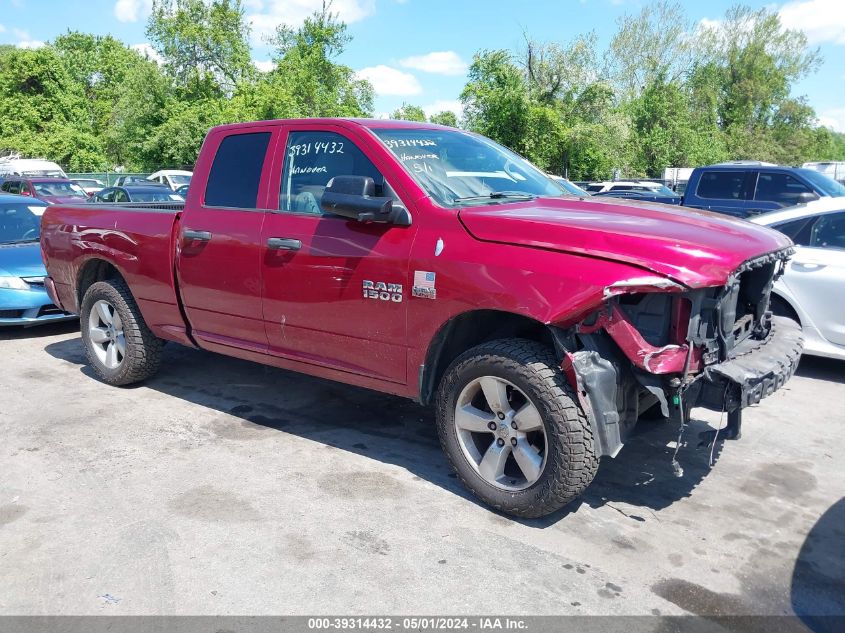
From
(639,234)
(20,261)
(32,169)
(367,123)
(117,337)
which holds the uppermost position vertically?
(367,123)

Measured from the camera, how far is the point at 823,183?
35.8 ft

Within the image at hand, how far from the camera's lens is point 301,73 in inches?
1366

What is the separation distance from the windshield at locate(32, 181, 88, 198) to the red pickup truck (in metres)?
16.1

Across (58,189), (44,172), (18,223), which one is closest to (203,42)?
(44,172)

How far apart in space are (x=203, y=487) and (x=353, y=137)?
2.26 metres

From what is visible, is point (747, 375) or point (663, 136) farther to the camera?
point (663, 136)

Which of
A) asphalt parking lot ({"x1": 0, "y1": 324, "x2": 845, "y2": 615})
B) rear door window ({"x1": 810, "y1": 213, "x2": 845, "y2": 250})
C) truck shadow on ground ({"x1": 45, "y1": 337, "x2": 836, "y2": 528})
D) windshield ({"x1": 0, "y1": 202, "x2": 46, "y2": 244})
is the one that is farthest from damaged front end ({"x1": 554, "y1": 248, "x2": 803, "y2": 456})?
windshield ({"x1": 0, "y1": 202, "x2": 46, "y2": 244})

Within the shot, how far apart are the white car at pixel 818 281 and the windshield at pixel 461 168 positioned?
269 cm

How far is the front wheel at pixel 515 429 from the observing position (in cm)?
340

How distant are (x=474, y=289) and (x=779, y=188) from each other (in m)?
9.60

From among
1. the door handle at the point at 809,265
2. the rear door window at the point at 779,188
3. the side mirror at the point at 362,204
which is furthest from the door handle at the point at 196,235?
the rear door window at the point at 779,188

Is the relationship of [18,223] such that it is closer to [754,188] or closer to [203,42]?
[754,188]

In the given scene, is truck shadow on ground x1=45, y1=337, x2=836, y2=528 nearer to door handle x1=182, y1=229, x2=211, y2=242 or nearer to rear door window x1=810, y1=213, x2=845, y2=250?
door handle x1=182, y1=229, x2=211, y2=242

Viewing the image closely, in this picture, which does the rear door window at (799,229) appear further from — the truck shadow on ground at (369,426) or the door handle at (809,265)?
the truck shadow on ground at (369,426)
